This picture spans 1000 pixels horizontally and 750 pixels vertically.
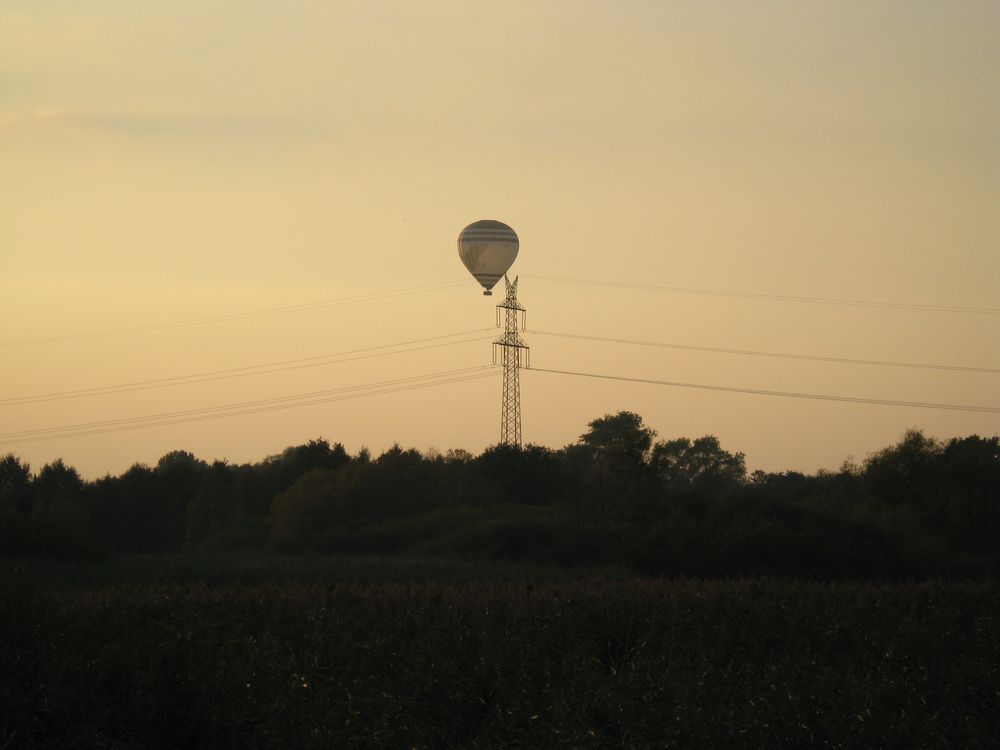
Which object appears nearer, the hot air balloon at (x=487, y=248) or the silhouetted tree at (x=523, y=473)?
the hot air balloon at (x=487, y=248)

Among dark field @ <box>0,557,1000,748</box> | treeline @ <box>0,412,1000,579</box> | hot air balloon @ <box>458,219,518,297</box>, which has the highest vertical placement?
hot air balloon @ <box>458,219,518,297</box>

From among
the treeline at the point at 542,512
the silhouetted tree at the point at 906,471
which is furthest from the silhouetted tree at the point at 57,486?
the silhouetted tree at the point at 906,471

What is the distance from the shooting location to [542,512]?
62.0m

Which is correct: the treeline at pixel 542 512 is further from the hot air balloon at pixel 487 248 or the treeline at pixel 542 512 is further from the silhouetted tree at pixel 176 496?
the hot air balloon at pixel 487 248

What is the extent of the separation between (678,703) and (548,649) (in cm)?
581

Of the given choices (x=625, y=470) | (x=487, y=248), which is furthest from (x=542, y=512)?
(x=487, y=248)

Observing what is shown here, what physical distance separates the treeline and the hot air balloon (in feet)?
38.6

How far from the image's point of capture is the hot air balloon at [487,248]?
63.5 meters

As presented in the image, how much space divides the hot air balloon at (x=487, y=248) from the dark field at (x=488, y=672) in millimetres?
38811

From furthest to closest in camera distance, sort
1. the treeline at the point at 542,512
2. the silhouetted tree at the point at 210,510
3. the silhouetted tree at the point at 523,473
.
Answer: the silhouetted tree at the point at 210,510, the silhouetted tree at the point at 523,473, the treeline at the point at 542,512

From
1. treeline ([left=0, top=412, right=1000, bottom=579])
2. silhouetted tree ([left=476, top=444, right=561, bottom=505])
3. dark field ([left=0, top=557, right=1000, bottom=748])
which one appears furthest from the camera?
silhouetted tree ([left=476, top=444, right=561, bottom=505])

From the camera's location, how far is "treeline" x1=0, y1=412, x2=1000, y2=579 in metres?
50.1

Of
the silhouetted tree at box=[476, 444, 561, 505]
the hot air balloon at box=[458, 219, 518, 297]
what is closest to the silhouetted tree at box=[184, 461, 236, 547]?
the silhouetted tree at box=[476, 444, 561, 505]

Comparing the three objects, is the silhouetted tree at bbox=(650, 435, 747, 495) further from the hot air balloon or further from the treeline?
the hot air balloon
